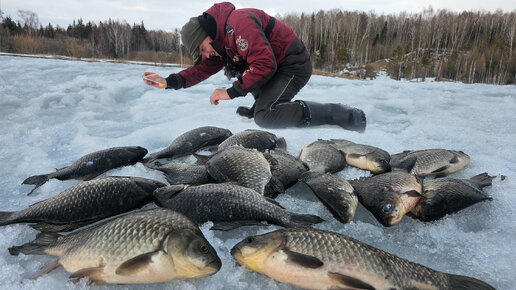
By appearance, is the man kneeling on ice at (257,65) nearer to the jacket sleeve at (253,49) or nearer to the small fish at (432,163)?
the jacket sleeve at (253,49)

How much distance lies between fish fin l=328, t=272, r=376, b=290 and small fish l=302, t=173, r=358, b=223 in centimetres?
56

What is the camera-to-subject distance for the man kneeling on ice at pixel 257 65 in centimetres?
333

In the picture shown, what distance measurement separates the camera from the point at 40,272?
1.23 meters

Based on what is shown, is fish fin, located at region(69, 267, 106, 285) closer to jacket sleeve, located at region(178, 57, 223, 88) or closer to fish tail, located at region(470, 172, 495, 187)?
fish tail, located at region(470, 172, 495, 187)

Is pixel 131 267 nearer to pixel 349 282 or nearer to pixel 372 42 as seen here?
pixel 349 282

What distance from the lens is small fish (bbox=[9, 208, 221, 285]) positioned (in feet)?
3.72

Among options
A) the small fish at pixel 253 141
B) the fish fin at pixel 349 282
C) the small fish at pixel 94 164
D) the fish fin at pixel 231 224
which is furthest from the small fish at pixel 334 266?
the small fish at pixel 94 164

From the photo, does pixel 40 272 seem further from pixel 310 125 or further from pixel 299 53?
pixel 299 53

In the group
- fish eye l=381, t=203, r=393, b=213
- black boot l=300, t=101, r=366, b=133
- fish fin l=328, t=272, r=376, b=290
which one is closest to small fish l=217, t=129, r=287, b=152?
black boot l=300, t=101, r=366, b=133

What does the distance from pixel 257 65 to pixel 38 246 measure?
8.57 feet

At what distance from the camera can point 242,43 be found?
328 cm

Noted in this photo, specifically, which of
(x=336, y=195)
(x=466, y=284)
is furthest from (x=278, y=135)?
(x=466, y=284)

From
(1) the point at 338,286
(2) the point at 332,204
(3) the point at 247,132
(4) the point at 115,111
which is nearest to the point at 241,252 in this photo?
(1) the point at 338,286

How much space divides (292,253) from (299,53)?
3.31m
